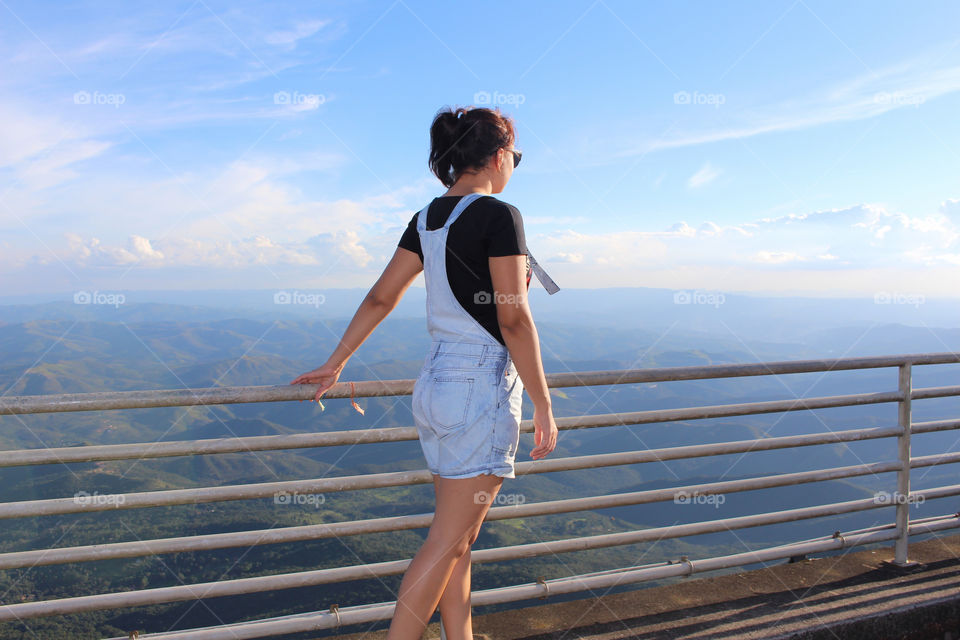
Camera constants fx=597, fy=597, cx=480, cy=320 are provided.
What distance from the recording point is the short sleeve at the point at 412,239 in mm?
1769

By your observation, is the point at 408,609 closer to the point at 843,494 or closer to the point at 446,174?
the point at 446,174

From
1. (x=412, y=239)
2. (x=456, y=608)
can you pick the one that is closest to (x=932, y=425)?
(x=456, y=608)

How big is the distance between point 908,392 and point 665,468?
122058mm

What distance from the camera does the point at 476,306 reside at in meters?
1.57

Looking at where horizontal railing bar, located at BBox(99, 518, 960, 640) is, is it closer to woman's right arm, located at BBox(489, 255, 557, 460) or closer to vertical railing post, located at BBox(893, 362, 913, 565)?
vertical railing post, located at BBox(893, 362, 913, 565)

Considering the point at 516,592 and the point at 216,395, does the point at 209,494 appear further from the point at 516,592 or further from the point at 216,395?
the point at 516,592

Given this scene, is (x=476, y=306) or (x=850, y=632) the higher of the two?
(x=476, y=306)

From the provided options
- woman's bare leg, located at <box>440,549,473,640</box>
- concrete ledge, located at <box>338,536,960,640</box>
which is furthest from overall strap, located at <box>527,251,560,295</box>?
concrete ledge, located at <box>338,536,960,640</box>

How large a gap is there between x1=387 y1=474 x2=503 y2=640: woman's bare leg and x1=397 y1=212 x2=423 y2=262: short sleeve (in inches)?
26.6

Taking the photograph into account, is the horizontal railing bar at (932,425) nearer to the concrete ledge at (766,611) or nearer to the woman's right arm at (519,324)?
the concrete ledge at (766,611)

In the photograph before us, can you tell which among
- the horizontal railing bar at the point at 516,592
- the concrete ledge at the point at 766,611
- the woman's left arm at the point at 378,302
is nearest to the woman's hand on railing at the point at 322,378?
the woman's left arm at the point at 378,302

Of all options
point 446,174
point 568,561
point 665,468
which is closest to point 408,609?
point 446,174

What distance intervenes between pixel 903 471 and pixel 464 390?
107 inches

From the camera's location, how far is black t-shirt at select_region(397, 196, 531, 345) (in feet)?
4.86
